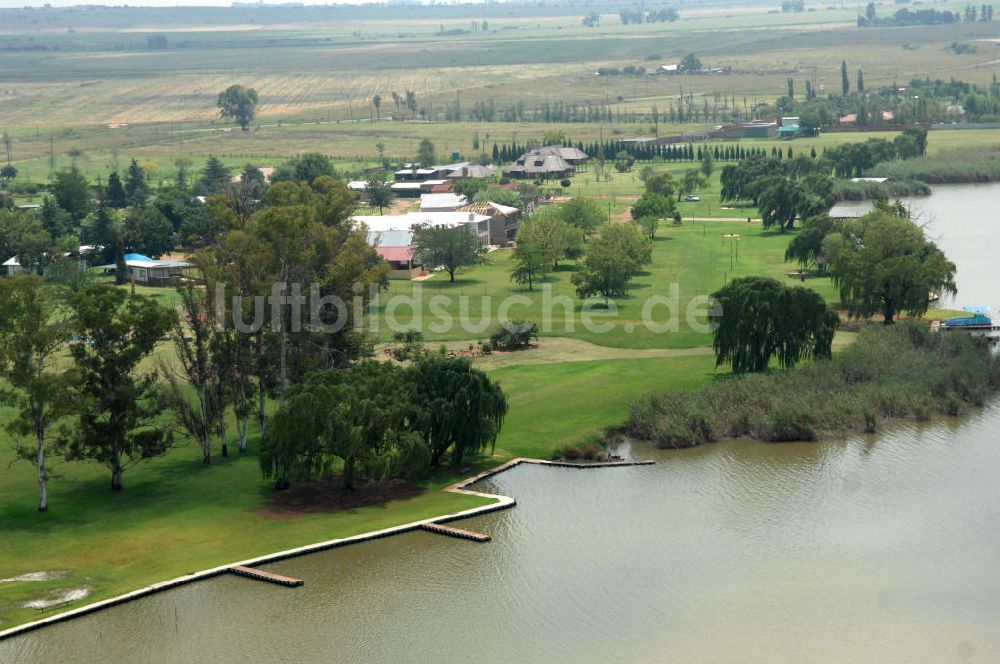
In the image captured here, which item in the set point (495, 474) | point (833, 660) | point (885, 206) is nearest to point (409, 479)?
point (495, 474)

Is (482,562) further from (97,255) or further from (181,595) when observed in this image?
(97,255)

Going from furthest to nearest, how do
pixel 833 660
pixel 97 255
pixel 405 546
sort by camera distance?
pixel 97 255 → pixel 405 546 → pixel 833 660

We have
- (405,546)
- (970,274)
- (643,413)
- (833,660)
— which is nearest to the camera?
(833,660)

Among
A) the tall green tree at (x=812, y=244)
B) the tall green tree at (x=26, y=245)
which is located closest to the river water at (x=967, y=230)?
the tall green tree at (x=812, y=244)

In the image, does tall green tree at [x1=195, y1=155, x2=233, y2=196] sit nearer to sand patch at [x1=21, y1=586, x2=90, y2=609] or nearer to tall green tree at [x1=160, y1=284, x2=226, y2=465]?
tall green tree at [x1=160, y1=284, x2=226, y2=465]

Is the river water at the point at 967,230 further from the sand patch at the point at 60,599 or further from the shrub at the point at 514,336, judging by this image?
the sand patch at the point at 60,599

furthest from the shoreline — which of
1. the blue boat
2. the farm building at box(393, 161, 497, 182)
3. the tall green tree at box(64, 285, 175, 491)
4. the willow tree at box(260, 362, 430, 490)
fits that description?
the farm building at box(393, 161, 497, 182)
